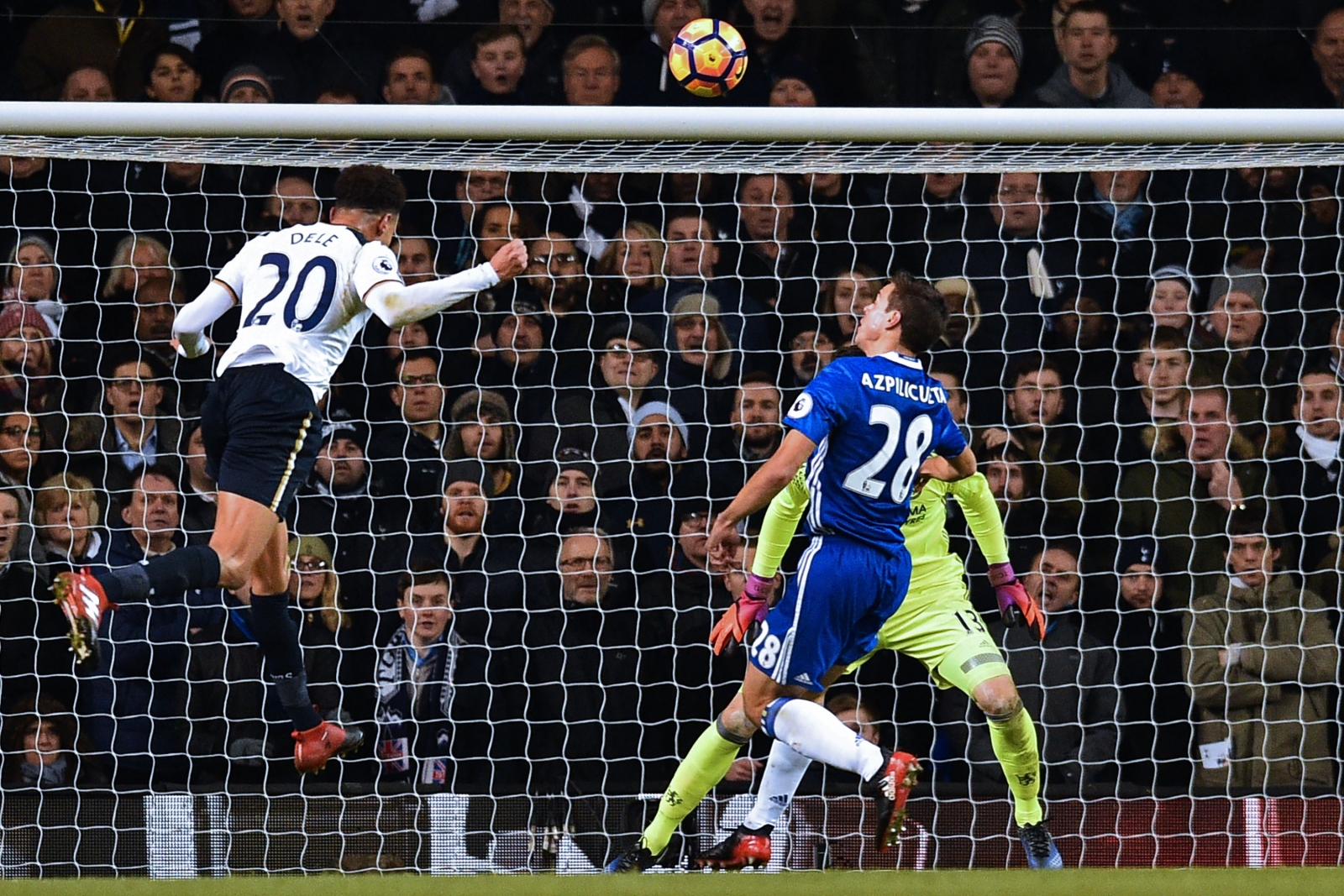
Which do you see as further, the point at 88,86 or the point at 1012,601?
the point at 88,86

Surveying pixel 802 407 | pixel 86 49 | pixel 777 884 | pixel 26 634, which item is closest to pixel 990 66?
pixel 802 407

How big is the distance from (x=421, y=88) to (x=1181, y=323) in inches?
125

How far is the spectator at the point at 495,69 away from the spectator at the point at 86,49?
1307mm

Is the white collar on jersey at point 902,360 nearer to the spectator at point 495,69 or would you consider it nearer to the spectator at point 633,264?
the spectator at point 633,264

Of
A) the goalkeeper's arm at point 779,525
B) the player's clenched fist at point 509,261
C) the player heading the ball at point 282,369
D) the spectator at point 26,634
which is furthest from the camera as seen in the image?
the spectator at point 26,634

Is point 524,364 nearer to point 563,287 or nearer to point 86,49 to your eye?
point 563,287

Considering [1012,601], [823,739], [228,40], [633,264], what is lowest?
[823,739]

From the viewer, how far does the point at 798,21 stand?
282 inches

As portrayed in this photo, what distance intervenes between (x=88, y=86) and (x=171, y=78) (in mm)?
344

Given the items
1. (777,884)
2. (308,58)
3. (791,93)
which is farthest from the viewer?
(308,58)

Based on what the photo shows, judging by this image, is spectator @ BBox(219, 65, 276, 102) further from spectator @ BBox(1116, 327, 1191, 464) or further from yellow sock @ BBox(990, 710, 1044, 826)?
yellow sock @ BBox(990, 710, 1044, 826)

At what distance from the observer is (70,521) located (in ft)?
20.7

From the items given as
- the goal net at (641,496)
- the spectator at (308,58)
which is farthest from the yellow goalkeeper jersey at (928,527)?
the spectator at (308,58)

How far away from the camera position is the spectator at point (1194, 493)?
6387 millimetres
